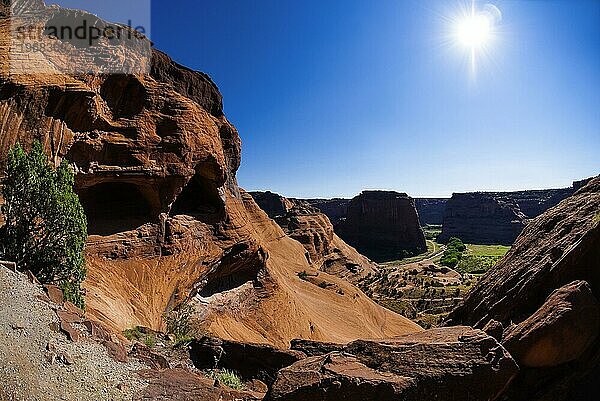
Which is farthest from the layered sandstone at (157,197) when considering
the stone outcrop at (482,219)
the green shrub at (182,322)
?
the stone outcrop at (482,219)

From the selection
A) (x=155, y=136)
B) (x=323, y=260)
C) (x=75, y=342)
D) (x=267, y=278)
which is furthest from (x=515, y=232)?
(x=75, y=342)

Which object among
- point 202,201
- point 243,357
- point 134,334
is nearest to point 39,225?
point 134,334

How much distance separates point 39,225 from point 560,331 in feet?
54.3

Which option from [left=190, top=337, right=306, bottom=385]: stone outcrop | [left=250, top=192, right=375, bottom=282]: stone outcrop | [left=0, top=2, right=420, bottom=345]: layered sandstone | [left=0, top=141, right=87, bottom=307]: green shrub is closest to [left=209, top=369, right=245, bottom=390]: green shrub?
[left=190, top=337, right=306, bottom=385]: stone outcrop

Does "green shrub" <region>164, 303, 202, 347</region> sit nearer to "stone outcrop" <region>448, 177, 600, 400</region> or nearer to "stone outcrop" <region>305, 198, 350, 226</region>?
"stone outcrop" <region>448, 177, 600, 400</region>

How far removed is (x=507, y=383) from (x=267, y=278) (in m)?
25.3

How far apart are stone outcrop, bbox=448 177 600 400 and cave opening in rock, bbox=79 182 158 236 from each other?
21.4m

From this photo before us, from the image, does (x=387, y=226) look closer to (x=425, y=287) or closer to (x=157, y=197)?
(x=425, y=287)

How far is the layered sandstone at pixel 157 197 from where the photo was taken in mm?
17938

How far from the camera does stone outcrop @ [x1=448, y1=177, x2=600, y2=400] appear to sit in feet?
24.4

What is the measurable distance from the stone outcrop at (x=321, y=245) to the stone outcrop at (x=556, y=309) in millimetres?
58463

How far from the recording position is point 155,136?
2381 cm

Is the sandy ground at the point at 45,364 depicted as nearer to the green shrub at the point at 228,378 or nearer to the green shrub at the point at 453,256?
the green shrub at the point at 228,378

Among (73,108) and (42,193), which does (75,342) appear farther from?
(73,108)
